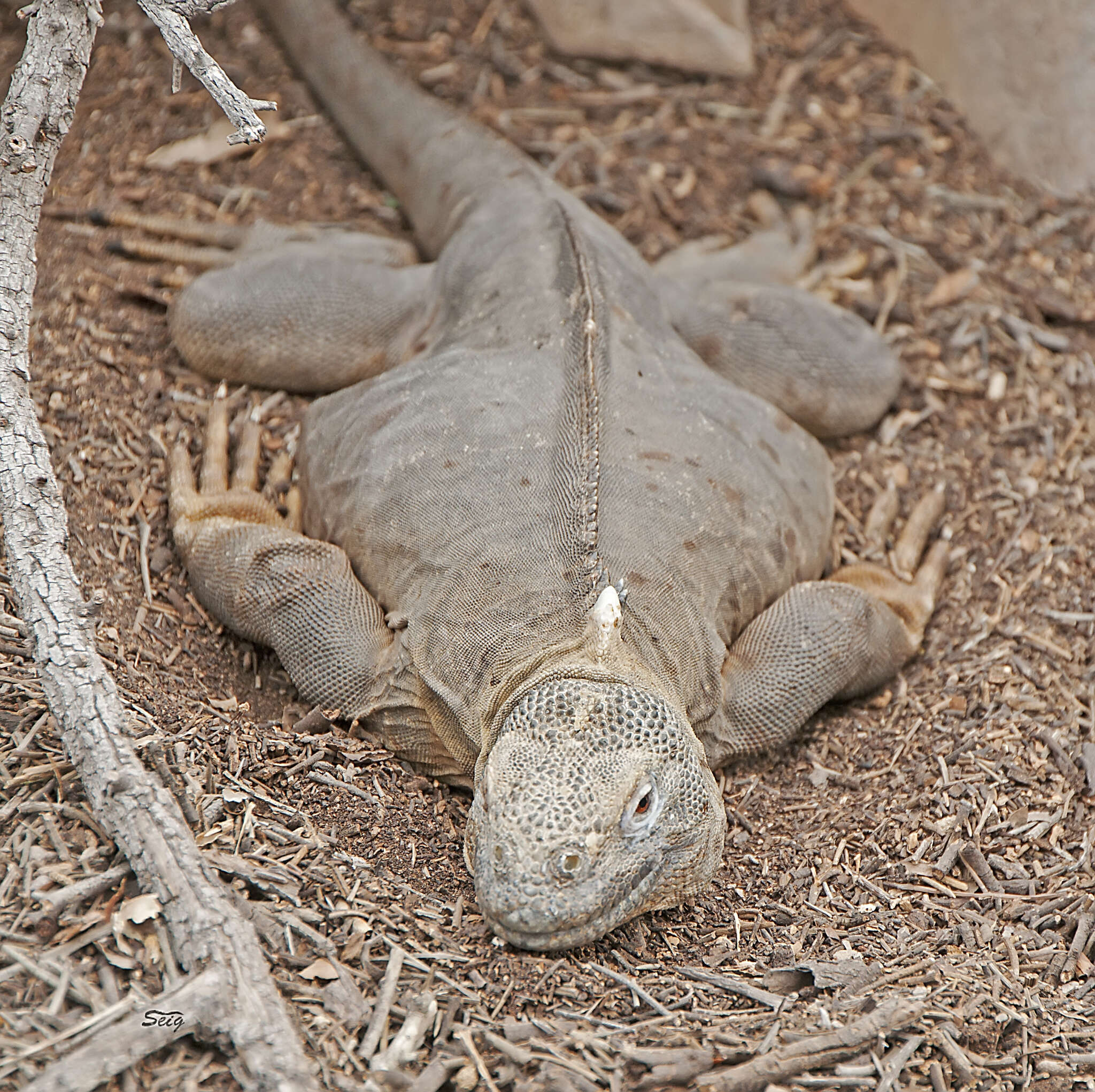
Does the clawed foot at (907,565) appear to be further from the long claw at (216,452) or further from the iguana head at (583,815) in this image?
the long claw at (216,452)

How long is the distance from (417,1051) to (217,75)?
312cm

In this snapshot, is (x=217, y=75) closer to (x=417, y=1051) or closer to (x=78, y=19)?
(x=78, y=19)

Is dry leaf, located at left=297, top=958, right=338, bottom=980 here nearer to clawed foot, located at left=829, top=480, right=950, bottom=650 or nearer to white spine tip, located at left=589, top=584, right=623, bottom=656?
white spine tip, located at left=589, top=584, right=623, bottom=656

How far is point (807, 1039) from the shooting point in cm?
373

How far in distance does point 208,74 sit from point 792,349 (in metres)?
3.67

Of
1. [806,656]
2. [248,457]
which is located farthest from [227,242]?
[806,656]

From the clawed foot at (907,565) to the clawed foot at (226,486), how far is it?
9.28 ft

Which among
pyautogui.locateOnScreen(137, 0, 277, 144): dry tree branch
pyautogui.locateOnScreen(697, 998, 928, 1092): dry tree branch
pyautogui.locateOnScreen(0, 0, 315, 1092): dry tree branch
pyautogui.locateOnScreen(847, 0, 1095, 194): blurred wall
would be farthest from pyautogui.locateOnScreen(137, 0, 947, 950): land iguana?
pyautogui.locateOnScreen(847, 0, 1095, 194): blurred wall

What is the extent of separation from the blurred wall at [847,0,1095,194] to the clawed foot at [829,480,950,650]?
9.71ft

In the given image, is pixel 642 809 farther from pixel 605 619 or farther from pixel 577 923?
pixel 605 619

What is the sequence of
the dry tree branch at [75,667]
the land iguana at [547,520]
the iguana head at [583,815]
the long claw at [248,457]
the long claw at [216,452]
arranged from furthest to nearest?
the long claw at [248,457], the long claw at [216,452], the land iguana at [547,520], the iguana head at [583,815], the dry tree branch at [75,667]

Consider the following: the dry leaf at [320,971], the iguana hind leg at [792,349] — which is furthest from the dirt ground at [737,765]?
the iguana hind leg at [792,349]

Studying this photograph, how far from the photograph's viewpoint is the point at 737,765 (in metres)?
5.36

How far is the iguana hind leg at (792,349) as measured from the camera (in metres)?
6.59
